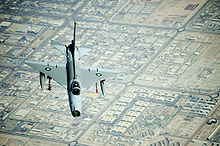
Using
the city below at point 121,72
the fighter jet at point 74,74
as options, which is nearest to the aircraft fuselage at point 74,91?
the fighter jet at point 74,74

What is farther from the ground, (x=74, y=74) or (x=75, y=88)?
(x=74, y=74)

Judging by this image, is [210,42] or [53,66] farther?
[210,42]

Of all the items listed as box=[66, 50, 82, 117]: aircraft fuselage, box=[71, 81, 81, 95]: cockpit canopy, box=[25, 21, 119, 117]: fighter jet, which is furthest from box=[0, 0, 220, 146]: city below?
box=[71, 81, 81, 95]: cockpit canopy

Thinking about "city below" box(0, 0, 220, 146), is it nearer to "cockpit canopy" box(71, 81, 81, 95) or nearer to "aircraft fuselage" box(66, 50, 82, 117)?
"aircraft fuselage" box(66, 50, 82, 117)

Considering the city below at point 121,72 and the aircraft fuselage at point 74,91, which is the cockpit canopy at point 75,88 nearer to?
the aircraft fuselage at point 74,91

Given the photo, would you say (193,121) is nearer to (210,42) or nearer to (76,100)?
(210,42)

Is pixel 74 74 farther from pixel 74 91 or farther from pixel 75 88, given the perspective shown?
pixel 74 91

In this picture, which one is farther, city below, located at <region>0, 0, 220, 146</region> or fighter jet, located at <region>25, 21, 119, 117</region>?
city below, located at <region>0, 0, 220, 146</region>

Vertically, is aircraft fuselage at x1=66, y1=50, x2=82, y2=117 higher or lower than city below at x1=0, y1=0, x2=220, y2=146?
lower

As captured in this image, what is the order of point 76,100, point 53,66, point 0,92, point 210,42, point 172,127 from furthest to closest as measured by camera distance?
point 210,42, point 0,92, point 172,127, point 53,66, point 76,100

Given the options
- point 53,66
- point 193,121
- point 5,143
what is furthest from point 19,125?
point 193,121

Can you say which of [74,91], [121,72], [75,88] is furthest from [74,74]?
[121,72]
